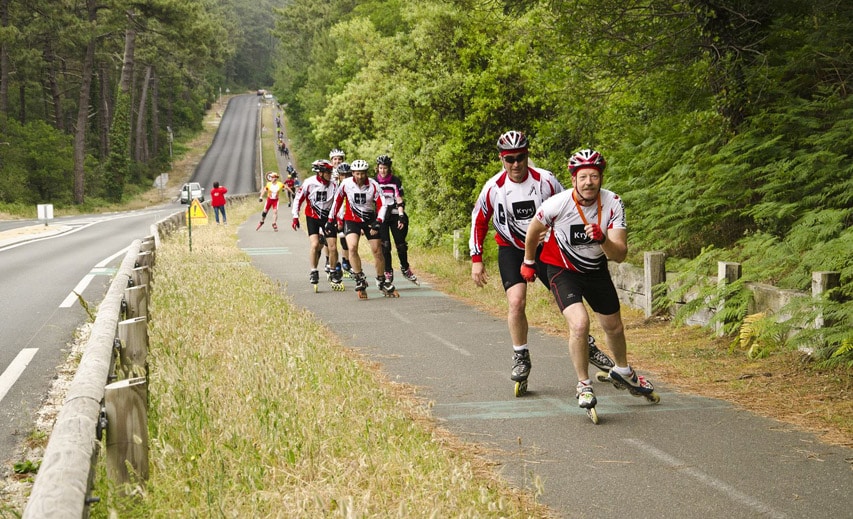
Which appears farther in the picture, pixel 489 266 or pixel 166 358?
pixel 489 266

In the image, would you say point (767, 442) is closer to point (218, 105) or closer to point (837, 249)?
point (837, 249)

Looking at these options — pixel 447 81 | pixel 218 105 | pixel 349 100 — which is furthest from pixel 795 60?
pixel 218 105

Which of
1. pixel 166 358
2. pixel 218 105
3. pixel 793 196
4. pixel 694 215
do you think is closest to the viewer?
pixel 166 358

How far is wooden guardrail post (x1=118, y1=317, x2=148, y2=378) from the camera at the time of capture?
6617mm

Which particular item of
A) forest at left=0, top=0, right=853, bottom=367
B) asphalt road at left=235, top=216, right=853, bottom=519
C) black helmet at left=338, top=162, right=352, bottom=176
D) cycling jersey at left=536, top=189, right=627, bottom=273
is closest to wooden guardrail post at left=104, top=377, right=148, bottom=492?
asphalt road at left=235, top=216, right=853, bottom=519

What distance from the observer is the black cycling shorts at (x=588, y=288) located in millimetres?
7055

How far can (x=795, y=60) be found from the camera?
10.9 m

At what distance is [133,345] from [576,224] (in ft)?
11.1

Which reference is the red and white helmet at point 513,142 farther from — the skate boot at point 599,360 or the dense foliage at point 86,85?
the dense foliage at point 86,85

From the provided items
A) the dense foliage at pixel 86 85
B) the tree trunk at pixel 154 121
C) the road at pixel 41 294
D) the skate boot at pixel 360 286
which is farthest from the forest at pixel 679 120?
the tree trunk at pixel 154 121

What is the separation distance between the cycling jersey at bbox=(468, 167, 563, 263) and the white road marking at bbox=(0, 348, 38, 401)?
15.7 ft

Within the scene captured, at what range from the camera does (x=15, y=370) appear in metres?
9.73

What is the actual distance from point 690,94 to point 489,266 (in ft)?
20.0

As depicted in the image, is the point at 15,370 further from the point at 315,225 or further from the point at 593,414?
the point at 315,225
